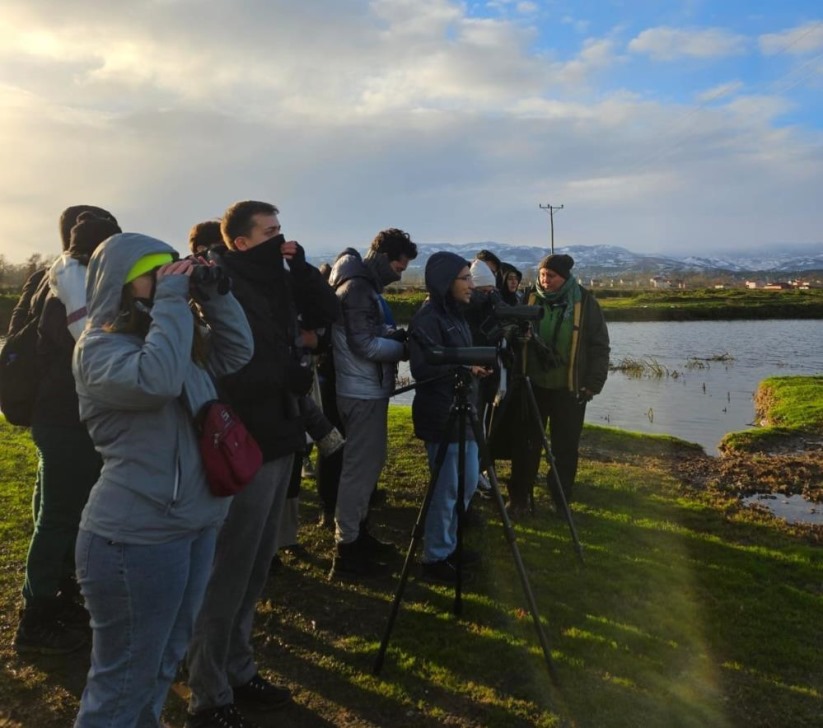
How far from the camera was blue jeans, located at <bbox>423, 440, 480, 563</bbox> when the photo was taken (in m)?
4.32

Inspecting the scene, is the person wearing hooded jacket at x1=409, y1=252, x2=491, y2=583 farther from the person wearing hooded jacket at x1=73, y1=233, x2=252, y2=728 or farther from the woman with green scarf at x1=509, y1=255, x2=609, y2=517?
the person wearing hooded jacket at x1=73, y1=233, x2=252, y2=728

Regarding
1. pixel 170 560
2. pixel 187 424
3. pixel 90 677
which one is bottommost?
pixel 90 677

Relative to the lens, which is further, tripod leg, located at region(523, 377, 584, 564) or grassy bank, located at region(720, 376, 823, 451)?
grassy bank, located at region(720, 376, 823, 451)

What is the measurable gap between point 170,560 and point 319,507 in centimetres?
386

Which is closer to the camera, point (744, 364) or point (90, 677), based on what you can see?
point (90, 677)

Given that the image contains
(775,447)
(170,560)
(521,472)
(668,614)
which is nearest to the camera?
(170,560)

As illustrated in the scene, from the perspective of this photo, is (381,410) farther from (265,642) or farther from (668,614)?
(668,614)

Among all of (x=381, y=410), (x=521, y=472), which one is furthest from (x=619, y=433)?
(x=381, y=410)

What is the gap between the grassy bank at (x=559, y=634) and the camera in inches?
124

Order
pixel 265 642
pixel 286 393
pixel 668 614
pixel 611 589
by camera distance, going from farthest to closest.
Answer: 1. pixel 611 589
2. pixel 668 614
3. pixel 265 642
4. pixel 286 393

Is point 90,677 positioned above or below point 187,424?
below

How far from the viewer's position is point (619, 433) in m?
9.77

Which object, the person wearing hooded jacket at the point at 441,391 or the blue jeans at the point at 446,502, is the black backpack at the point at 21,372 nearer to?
the person wearing hooded jacket at the point at 441,391

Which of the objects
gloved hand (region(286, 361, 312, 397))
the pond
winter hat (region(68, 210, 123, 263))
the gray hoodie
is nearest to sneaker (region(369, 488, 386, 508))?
gloved hand (region(286, 361, 312, 397))
